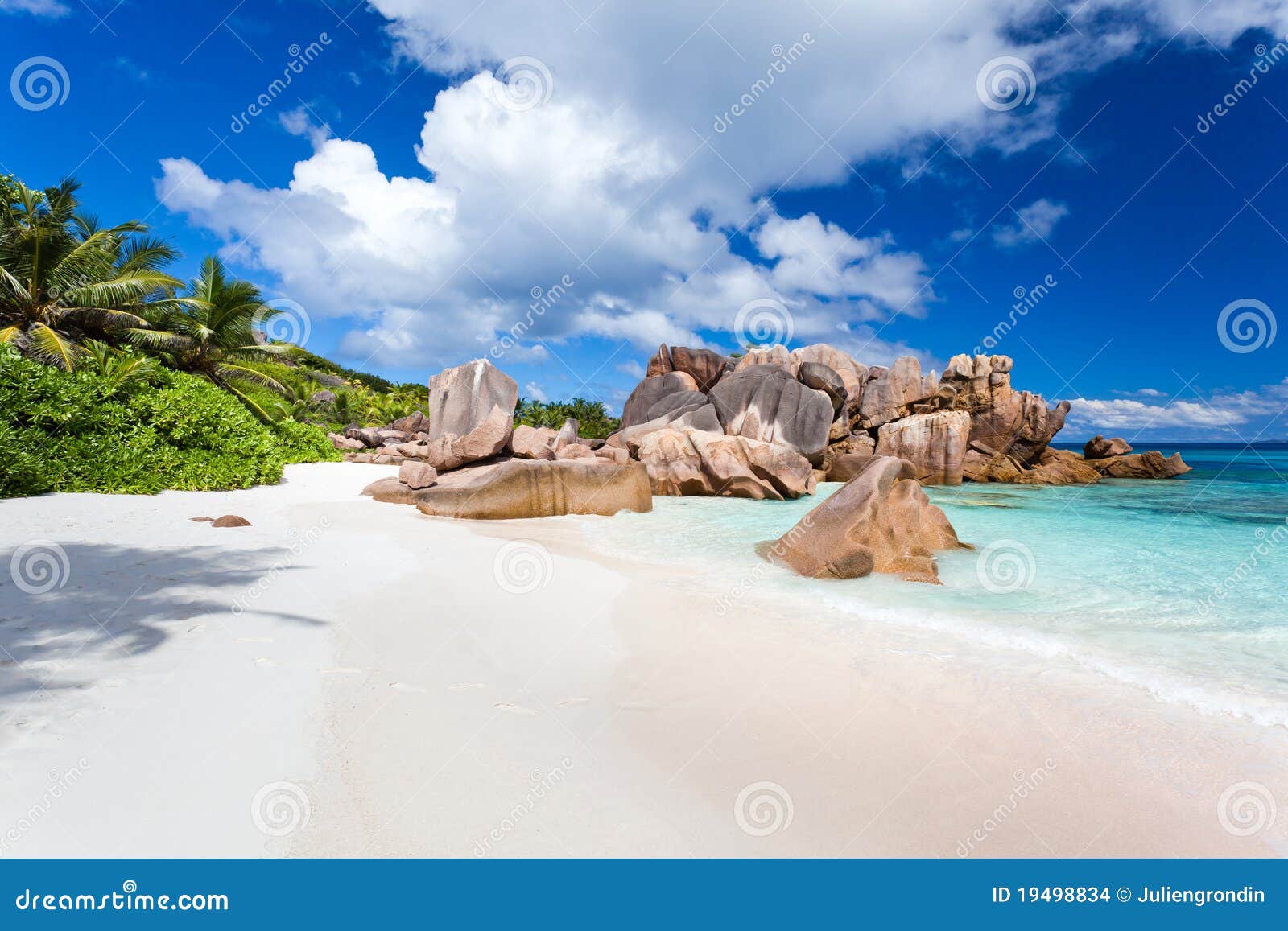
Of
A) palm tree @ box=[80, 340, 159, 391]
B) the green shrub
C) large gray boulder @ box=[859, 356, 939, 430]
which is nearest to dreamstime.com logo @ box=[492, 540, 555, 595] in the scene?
the green shrub

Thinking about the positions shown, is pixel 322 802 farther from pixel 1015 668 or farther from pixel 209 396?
pixel 209 396

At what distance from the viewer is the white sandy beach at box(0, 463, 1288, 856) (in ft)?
8.40

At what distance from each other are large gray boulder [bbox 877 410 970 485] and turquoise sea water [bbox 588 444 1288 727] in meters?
14.4

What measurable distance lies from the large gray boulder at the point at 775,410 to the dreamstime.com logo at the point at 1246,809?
26.9m

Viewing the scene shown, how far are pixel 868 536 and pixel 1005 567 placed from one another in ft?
9.00

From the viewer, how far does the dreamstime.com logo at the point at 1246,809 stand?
9.76ft

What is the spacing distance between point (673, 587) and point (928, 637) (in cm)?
281

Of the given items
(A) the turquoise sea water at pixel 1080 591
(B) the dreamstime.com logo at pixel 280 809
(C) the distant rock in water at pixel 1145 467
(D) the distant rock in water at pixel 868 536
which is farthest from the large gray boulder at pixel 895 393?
(B) the dreamstime.com logo at pixel 280 809

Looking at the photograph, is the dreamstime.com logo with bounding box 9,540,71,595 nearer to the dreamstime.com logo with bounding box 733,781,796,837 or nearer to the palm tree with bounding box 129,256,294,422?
the dreamstime.com logo with bounding box 733,781,796,837

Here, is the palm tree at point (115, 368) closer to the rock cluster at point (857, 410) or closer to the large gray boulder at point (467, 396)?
the large gray boulder at point (467, 396)

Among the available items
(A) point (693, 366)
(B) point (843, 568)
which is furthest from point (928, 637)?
(A) point (693, 366)

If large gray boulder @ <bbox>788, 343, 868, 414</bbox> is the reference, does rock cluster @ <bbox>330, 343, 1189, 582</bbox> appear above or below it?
below

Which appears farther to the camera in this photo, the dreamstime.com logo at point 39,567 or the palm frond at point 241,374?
the palm frond at point 241,374

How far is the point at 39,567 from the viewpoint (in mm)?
5547
